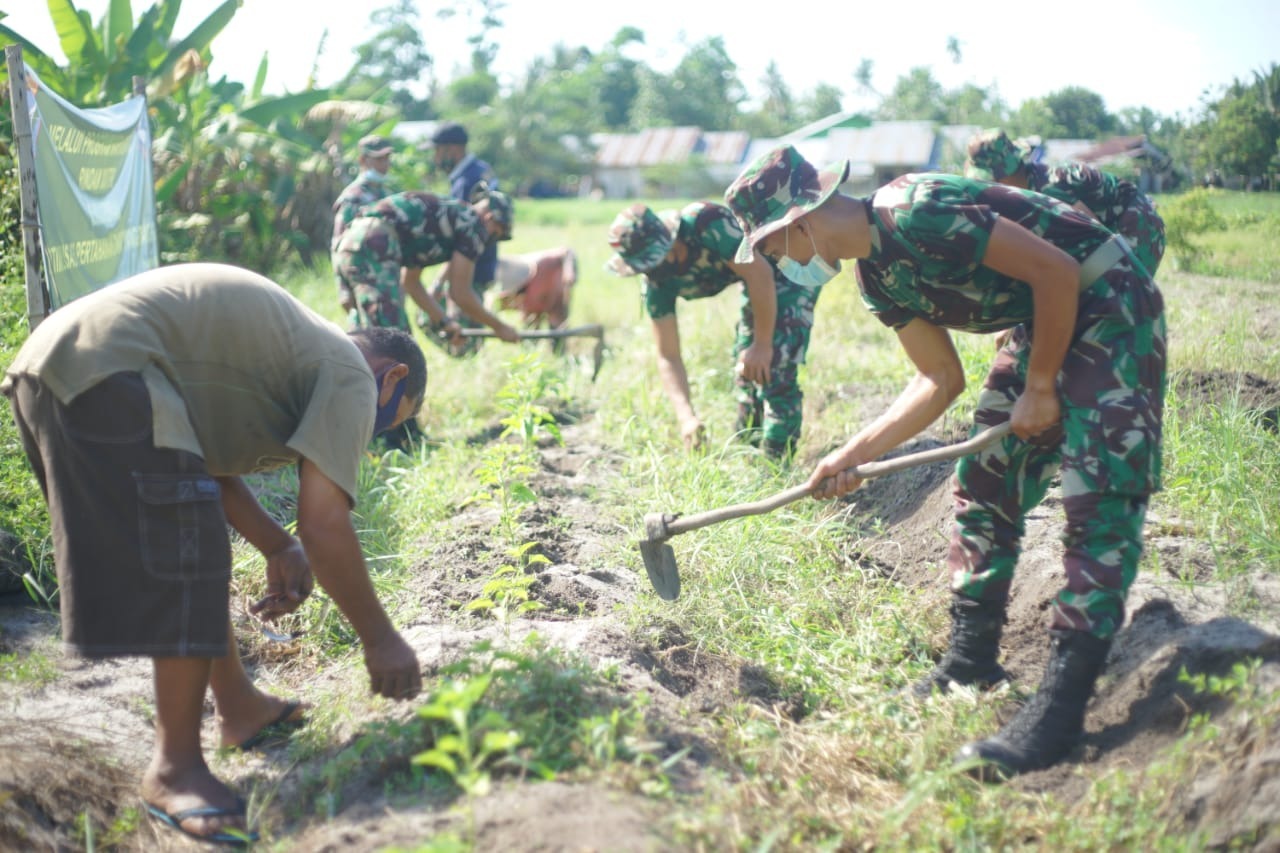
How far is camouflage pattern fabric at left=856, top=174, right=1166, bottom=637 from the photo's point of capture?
263cm

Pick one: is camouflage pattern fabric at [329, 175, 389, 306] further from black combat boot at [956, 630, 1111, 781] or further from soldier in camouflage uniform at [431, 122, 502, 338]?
black combat boot at [956, 630, 1111, 781]

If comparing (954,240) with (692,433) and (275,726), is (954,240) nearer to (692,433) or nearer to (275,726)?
(275,726)

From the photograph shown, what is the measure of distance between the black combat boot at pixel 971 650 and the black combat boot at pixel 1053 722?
1.28ft

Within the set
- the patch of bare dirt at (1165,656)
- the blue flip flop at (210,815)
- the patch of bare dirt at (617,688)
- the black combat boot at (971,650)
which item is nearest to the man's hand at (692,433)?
the patch of bare dirt at (617,688)

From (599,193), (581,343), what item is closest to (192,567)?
(581,343)

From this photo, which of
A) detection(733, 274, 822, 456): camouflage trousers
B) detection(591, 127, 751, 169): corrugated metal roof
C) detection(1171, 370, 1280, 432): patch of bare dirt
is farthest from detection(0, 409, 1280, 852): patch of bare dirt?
detection(591, 127, 751, 169): corrugated metal roof

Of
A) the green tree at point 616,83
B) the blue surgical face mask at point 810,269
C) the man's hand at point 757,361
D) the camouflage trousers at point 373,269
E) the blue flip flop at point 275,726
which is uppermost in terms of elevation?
the green tree at point 616,83

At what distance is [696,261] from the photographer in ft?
17.3

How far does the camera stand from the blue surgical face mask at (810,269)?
2.88 meters

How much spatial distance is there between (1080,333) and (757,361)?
2399 millimetres

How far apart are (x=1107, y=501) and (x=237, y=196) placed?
1021cm

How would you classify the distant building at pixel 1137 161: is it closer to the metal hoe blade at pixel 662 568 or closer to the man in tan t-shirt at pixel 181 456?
the metal hoe blade at pixel 662 568

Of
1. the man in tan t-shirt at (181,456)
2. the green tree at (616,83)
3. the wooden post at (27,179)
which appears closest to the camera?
the man in tan t-shirt at (181,456)

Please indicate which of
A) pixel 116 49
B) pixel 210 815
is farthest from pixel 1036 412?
pixel 116 49
